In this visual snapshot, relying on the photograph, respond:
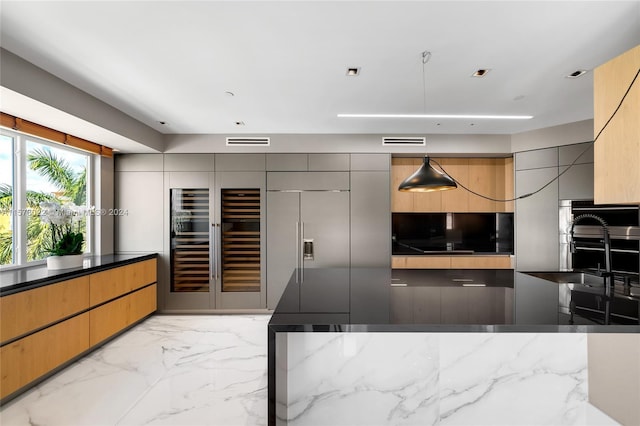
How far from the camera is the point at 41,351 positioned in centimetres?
242

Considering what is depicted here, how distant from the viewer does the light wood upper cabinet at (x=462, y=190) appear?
4.48 meters

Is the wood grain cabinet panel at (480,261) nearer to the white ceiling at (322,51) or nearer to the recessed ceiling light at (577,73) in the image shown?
the white ceiling at (322,51)

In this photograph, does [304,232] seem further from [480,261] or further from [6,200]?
[6,200]

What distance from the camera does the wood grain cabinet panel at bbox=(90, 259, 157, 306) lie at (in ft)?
9.99

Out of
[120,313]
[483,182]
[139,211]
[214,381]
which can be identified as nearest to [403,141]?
[483,182]

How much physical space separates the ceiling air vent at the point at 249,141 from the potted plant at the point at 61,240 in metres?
1.97

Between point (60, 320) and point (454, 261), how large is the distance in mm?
4462

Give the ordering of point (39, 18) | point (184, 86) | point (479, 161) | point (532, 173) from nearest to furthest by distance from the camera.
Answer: point (39, 18) → point (184, 86) → point (532, 173) → point (479, 161)

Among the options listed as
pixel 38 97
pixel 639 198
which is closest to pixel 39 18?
pixel 38 97

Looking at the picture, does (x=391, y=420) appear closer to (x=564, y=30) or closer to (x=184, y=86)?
(x=564, y=30)

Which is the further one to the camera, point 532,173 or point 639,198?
point 532,173

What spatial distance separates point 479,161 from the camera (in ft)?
14.9

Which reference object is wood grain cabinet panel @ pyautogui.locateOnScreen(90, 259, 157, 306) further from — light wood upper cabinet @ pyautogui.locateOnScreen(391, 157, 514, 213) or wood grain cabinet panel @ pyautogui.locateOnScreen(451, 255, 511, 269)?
wood grain cabinet panel @ pyautogui.locateOnScreen(451, 255, 511, 269)

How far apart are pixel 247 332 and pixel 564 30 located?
12.6ft
